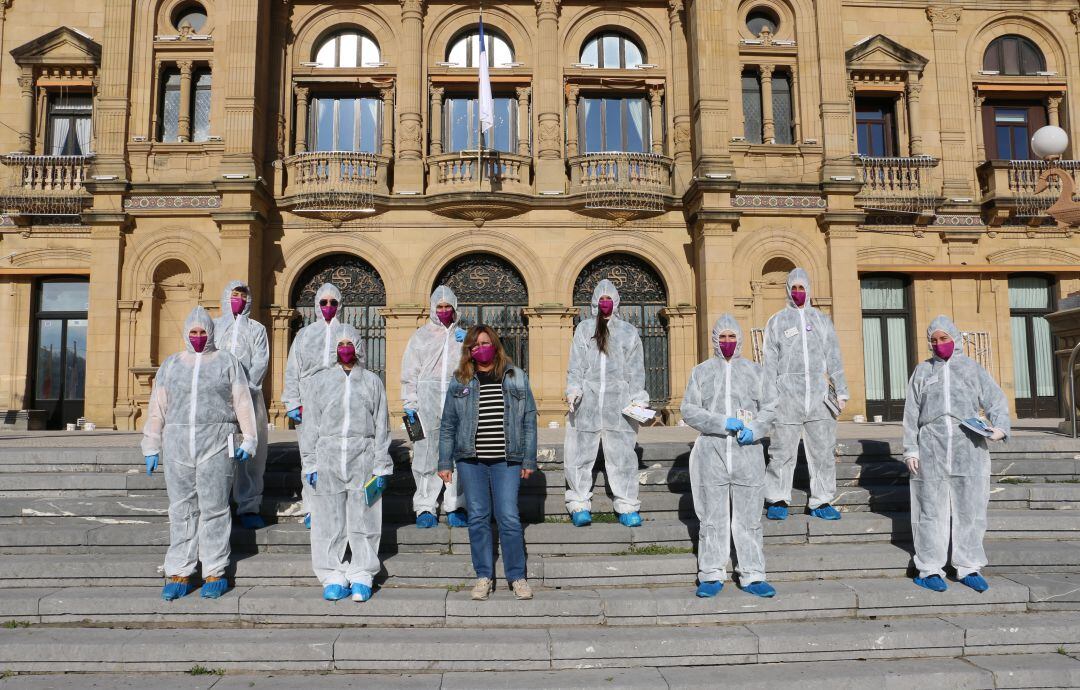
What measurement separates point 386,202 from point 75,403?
8710mm

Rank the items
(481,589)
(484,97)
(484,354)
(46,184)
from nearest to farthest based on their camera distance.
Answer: (481,589) < (484,354) < (484,97) < (46,184)

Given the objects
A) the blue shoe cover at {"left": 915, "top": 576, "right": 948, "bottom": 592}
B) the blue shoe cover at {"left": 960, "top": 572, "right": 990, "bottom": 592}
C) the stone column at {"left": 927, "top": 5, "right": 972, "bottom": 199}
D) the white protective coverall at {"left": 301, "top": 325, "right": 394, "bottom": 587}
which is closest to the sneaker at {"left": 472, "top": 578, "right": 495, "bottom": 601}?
the white protective coverall at {"left": 301, "top": 325, "right": 394, "bottom": 587}

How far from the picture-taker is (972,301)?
17.1 meters

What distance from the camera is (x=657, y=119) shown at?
16.7 metres

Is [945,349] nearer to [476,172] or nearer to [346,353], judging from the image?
[346,353]

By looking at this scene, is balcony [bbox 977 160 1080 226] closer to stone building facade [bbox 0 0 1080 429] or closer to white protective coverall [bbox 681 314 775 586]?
stone building facade [bbox 0 0 1080 429]

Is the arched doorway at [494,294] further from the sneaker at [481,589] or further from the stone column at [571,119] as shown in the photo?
the sneaker at [481,589]

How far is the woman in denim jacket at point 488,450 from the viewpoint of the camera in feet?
18.1

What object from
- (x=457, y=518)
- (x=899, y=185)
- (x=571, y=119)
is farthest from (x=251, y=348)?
(x=899, y=185)

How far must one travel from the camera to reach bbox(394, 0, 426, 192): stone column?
15.8 metres

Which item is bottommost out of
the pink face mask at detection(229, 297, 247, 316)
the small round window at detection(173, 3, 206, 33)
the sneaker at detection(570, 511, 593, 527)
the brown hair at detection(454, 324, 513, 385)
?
the sneaker at detection(570, 511, 593, 527)

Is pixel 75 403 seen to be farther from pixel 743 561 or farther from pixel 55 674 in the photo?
pixel 743 561

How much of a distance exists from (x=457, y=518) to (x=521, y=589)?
4.45ft

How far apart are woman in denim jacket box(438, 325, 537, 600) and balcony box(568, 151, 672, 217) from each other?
10384 mm
